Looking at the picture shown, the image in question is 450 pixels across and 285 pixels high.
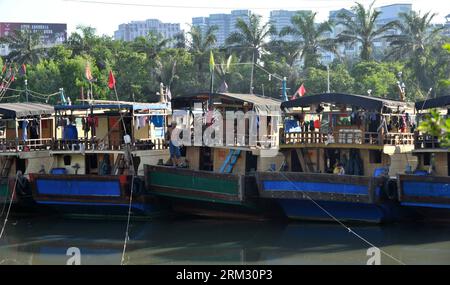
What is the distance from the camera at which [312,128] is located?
1050 inches

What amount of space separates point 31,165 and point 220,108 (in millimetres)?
6299

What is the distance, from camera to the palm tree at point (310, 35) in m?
48.6

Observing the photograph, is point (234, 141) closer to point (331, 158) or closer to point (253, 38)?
point (331, 158)

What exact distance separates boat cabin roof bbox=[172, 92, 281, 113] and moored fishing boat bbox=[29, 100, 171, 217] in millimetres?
1182

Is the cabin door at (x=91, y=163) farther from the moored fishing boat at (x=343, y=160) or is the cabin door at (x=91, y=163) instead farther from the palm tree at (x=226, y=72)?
the palm tree at (x=226, y=72)

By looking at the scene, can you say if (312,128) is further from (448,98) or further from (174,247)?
(174,247)

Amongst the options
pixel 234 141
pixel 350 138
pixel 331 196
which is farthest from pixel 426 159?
pixel 234 141

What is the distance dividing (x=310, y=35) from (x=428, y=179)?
87.2 ft

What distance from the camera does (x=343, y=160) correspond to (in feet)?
84.4

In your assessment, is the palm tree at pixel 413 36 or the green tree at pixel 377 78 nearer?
the green tree at pixel 377 78

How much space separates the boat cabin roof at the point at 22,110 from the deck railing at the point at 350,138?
8402 millimetres

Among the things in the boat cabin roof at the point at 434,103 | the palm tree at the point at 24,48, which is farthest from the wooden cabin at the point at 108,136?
the palm tree at the point at 24,48
